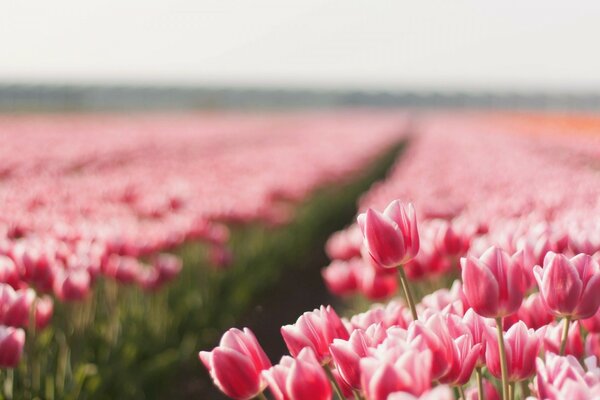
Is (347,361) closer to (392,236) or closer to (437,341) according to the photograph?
(437,341)

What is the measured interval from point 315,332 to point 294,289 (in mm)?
6287

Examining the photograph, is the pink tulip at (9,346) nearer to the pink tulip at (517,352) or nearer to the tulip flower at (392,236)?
the tulip flower at (392,236)

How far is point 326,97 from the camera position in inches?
4301

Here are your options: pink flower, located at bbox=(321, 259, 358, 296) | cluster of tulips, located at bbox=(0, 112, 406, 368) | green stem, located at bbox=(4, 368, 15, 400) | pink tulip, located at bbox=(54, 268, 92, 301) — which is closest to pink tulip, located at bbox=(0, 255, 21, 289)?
cluster of tulips, located at bbox=(0, 112, 406, 368)

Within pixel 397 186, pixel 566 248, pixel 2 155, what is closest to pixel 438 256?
pixel 566 248

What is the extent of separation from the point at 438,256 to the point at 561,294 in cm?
131

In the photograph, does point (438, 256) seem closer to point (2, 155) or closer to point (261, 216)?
point (261, 216)

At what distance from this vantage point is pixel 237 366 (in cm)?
122

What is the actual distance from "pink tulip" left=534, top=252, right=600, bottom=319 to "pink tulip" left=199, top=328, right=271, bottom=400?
0.50 metres

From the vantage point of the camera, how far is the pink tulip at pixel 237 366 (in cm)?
122

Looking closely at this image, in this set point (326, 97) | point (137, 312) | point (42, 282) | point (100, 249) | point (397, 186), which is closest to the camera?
point (42, 282)

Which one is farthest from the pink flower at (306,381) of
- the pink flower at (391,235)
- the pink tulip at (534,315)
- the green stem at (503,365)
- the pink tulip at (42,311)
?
the pink tulip at (42,311)

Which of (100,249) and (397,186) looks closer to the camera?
(100,249)

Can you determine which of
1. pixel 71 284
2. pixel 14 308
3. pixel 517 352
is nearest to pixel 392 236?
pixel 517 352
